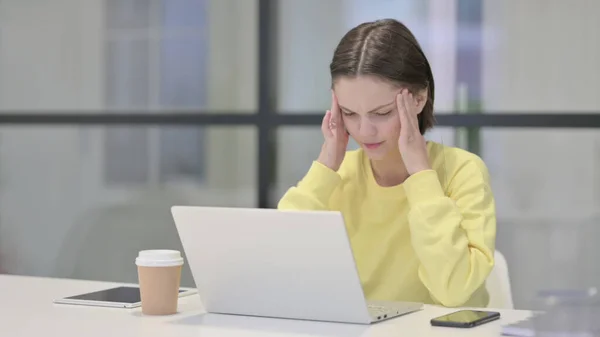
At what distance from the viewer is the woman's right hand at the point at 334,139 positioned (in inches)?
82.0

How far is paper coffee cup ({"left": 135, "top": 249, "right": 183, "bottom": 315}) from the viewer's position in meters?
1.62

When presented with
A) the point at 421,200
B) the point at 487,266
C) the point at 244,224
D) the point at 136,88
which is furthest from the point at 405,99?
the point at 136,88

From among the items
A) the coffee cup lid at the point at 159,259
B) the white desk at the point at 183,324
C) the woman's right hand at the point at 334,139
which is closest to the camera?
the white desk at the point at 183,324

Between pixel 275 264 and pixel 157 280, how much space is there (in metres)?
0.23

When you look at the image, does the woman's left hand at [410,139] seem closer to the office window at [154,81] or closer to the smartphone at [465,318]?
the smartphone at [465,318]

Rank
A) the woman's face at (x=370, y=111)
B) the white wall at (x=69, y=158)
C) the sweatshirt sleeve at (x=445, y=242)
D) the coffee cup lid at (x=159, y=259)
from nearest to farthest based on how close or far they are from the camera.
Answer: the coffee cup lid at (x=159, y=259)
the sweatshirt sleeve at (x=445, y=242)
the woman's face at (x=370, y=111)
the white wall at (x=69, y=158)

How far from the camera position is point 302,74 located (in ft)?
11.2

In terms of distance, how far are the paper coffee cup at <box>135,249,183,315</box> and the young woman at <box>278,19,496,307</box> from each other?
45 cm

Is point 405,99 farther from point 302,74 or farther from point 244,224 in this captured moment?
point 302,74

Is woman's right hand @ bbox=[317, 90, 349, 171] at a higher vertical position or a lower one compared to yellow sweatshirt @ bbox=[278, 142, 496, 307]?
higher

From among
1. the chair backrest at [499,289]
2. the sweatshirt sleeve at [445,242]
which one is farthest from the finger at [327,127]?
the chair backrest at [499,289]

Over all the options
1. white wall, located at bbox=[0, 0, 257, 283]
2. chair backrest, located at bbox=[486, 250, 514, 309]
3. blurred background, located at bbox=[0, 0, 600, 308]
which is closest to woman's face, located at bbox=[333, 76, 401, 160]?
chair backrest, located at bbox=[486, 250, 514, 309]

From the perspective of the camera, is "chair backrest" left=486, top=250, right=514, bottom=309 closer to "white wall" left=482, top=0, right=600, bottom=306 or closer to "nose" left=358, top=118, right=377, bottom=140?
"nose" left=358, top=118, right=377, bottom=140

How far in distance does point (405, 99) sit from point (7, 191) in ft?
7.85
